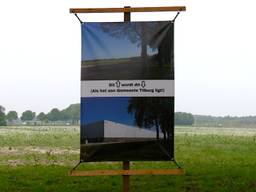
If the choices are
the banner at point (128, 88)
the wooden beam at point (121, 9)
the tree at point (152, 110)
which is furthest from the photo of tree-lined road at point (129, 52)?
the tree at point (152, 110)

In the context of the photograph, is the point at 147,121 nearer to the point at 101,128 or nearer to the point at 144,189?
the point at 101,128

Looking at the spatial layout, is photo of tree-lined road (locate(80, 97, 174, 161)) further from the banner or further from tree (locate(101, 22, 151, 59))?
tree (locate(101, 22, 151, 59))

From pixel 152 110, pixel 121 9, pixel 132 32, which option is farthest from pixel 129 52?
pixel 152 110

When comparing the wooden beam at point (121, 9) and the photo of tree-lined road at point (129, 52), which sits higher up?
the wooden beam at point (121, 9)

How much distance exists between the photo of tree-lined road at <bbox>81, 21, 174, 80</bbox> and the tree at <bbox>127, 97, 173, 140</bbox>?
15.2 inches

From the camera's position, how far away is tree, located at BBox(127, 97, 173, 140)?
27.5 feet

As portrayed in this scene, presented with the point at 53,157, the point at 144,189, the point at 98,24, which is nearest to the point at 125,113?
the point at 98,24

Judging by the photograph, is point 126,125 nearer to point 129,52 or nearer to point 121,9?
point 129,52

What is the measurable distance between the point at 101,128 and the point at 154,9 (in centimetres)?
209

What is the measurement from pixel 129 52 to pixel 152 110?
1002 millimetres

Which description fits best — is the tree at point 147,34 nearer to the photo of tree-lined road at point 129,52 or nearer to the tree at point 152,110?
the photo of tree-lined road at point 129,52

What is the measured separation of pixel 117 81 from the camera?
8.34 metres

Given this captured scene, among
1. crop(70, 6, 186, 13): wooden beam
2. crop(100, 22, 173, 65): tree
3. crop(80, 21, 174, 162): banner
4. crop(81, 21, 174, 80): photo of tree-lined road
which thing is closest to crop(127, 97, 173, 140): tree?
crop(80, 21, 174, 162): banner

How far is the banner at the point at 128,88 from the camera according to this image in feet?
27.4
